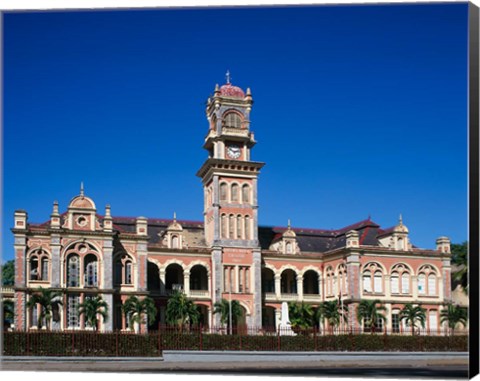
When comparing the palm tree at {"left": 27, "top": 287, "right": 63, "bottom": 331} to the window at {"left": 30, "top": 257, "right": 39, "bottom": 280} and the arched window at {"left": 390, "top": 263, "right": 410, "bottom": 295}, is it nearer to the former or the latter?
the window at {"left": 30, "top": 257, "right": 39, "bottom": 280}

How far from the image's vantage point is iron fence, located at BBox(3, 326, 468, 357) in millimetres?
29734

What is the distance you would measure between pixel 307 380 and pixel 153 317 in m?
24.8

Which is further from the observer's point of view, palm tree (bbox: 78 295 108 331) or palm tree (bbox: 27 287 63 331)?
palm tree (bbox: 78 295 108 331)

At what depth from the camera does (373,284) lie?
53.3 m

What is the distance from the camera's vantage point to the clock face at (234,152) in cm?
5441

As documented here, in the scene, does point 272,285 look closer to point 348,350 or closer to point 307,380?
point 348,350

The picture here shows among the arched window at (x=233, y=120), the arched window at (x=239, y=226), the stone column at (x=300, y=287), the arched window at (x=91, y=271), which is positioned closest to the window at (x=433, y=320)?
the stone column at (x=300, y=287)

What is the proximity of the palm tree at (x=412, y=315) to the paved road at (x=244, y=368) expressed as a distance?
21.7 m

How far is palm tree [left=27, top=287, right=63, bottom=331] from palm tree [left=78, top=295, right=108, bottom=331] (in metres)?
1.32

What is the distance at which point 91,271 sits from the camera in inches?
1849

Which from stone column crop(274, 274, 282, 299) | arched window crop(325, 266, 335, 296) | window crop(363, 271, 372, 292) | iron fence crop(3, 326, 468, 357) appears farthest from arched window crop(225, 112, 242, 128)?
iron fence crop(3, 326, 468, 357)

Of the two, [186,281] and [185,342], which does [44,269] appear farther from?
[185,342]

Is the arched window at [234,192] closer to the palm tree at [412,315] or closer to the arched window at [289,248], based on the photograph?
the arched window at [289,248]

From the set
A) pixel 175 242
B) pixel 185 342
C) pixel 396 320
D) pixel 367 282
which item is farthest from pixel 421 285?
pixel 185 342
